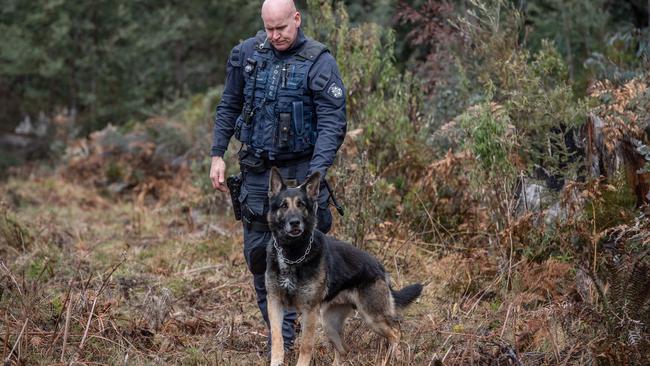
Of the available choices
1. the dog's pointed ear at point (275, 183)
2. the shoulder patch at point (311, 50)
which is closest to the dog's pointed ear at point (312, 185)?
the dog's pointed ear at point (275, 183)

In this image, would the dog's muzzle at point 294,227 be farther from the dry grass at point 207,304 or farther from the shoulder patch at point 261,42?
the shoulder patch at point 261,42

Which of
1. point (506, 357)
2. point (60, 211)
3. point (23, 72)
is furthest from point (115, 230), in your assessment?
point (23, 72)

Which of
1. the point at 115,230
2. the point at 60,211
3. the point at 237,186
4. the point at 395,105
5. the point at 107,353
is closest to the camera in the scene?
the point at 107,353

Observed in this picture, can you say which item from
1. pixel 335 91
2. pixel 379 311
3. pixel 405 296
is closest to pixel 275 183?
pixel 335 91

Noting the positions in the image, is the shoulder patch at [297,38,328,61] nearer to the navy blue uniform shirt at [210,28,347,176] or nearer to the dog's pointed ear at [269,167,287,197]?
the navy blue uniform shirt at [210,28,347,176]

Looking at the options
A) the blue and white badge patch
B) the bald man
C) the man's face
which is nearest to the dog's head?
the bald man

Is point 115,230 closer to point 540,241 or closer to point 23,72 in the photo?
point 540,241

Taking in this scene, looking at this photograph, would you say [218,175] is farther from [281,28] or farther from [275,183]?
[281,28]

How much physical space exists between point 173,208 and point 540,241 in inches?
229

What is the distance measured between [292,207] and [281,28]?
1.20m

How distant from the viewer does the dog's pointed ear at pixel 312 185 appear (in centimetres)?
539

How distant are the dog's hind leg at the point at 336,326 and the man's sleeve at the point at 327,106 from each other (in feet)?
3.43

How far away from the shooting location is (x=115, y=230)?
443 inches

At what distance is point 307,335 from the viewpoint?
214 inches
